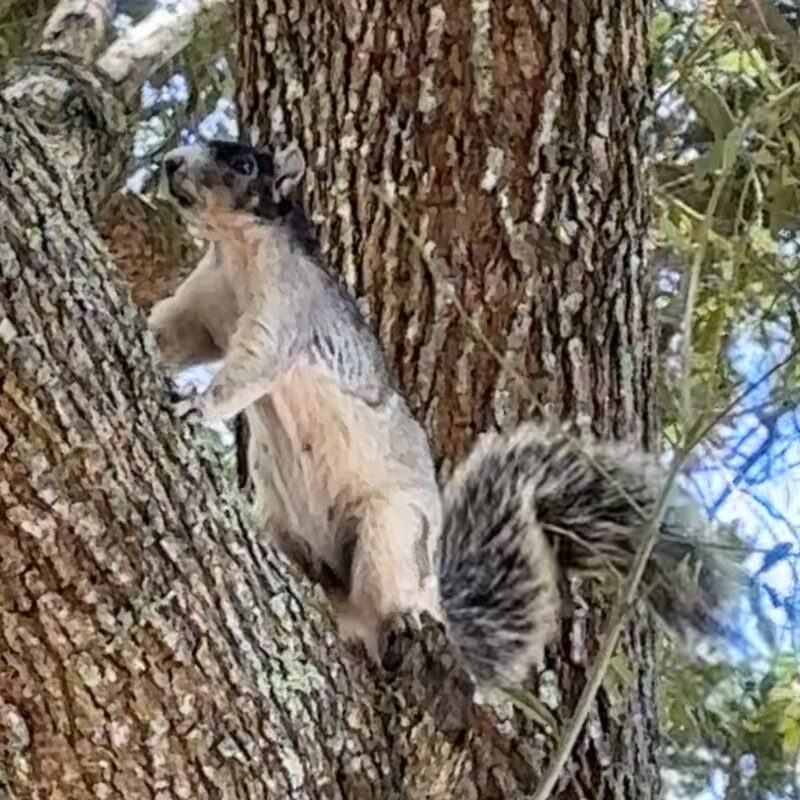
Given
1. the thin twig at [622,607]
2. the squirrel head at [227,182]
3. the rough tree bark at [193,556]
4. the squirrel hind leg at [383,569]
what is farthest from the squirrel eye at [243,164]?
the thin twig at [622,607]

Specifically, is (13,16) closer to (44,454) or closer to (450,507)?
(450,507)

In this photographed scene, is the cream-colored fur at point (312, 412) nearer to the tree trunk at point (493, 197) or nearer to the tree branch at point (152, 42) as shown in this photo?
the tree trunk at point (493, 197)

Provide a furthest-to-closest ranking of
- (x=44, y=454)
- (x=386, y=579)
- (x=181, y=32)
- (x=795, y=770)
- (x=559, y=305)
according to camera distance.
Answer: (x=181, y=32)
(x=795, y=770)
(x=559, y=305)
(x=386, y=579)
(x=44, y=454)

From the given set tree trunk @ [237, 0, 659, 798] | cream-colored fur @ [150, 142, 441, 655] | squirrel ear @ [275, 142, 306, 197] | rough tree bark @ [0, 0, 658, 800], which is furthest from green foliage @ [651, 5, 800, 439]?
squirrel ear @ [275, 142, 306, 197]

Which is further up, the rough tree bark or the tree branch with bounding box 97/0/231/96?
the tree branch with bounding box 97/0/231/96

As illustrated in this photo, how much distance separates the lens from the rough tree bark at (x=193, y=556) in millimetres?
1293

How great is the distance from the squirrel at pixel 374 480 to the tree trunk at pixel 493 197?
175 mm

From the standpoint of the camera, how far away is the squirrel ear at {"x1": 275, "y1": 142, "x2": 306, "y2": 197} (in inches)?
74.6

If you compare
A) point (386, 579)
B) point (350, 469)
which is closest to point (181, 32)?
point (350, 469)

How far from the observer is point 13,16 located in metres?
2.81

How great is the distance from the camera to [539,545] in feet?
5.95

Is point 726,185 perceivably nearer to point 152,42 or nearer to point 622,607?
point 622,607

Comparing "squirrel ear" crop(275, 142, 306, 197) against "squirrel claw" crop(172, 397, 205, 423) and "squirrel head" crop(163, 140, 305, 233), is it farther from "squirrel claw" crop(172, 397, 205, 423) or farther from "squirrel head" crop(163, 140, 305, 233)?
"squirrel claw" crop(172, 397, 205, 423)

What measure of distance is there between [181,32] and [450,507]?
1.07m
